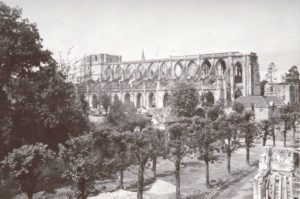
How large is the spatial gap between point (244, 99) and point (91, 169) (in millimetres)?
59300

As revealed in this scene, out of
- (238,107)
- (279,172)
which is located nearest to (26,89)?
(279,172)

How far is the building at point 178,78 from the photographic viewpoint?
3383 inches

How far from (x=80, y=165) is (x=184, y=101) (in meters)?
47.4

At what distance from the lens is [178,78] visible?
307 feet

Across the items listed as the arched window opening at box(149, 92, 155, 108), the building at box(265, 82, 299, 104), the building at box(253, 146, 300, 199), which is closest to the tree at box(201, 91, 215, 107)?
the arched window opening at box(149, 92, 155, 108)

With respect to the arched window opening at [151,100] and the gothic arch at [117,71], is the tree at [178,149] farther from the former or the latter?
the gothic arch at [117,71]

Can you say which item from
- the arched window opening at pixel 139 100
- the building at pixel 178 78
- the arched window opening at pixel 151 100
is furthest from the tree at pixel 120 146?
the arched window opening at pixel 139 100

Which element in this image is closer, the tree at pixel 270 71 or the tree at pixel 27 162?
the tree at pixel 27 162

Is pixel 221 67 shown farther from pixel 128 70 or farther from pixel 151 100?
pixel 128 70

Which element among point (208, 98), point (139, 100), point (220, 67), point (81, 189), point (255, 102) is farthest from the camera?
point (139, 100)

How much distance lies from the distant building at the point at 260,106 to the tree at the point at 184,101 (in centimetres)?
1199

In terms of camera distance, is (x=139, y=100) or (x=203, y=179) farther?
(x=139, y=100)

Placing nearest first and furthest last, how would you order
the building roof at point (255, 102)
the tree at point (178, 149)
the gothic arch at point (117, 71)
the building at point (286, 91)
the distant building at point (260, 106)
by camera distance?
the tree at point (178, 149), the distant building at point (260, 106), the building roof at point (255, 102), the building at point (286, 91), the gothic arch at point (117, 71)

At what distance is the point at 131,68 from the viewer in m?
114
